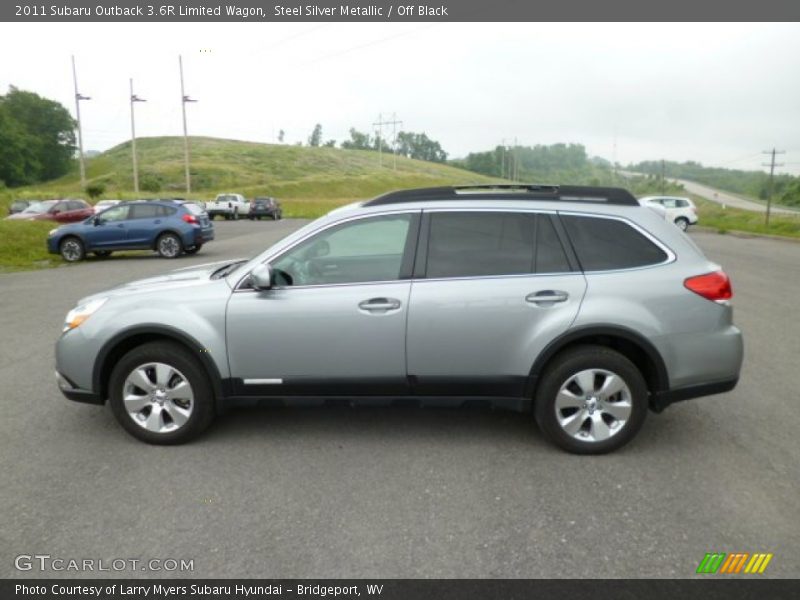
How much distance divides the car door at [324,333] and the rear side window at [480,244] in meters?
0.18

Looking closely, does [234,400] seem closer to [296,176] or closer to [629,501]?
[629,501]

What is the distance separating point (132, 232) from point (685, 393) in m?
16.4

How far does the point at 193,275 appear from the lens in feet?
15.4

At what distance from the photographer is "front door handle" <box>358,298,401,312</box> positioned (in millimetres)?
3992

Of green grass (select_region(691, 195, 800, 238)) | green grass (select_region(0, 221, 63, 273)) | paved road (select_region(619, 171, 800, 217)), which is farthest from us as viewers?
paved road (select_region(619, 171, 800, 217))

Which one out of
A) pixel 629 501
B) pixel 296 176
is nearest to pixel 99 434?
pixel 629 501

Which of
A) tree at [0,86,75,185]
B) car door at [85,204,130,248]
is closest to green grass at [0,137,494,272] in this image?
tree at [0,86,75,185]

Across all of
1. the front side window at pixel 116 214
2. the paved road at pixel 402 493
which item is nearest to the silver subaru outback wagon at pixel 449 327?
the paved road at pixel 402 493

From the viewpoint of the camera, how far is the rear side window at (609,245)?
406cm

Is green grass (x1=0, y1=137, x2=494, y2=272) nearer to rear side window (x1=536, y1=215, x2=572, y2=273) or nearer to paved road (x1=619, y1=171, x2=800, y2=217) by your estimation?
paved road (x1=619, y1=171, x2=800, y2=217)

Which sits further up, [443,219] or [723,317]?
[443,219]

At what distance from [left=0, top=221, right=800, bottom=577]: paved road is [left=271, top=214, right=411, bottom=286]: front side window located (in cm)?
115

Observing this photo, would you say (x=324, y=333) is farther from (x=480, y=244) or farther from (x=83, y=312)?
(x=83, y=312)

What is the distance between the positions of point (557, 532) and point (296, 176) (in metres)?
111
